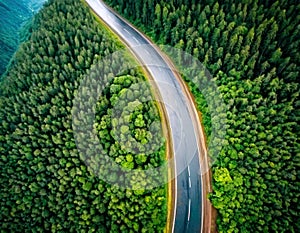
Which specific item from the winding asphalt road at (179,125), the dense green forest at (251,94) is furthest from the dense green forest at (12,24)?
the dense green forest at (251,94)

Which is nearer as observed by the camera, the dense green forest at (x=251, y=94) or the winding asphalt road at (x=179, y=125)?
the dense green forest at (x=251, y=94)

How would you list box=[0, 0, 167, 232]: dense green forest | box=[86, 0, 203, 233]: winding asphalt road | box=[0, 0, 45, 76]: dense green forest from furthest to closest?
1. box=[0, 0, 45, 76]: dense green forest
2. box=[86, 0, 203, 233]: winding asphalt road
3. box=[0, 0, 167, 232]: dense green forest

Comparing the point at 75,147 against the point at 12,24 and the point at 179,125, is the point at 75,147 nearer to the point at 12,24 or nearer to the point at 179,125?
the point at 179,125

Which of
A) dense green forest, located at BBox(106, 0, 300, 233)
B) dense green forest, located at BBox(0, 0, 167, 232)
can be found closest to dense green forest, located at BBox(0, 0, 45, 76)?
dense green forest, located at BBox(0, 0, 167, 232)

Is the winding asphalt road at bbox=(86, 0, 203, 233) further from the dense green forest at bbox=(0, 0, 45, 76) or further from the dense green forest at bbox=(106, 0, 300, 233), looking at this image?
the dense green forest at bbox=(0, 0, 45, 76)

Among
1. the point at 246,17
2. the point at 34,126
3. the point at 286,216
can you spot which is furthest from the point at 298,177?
the point at 34,126

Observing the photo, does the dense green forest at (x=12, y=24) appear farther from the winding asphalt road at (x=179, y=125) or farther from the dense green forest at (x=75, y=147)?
the winding asphalt road at (x=179, y=125)

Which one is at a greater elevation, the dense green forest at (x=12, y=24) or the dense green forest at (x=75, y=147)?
the dense green forest at (x=12, y=24)
